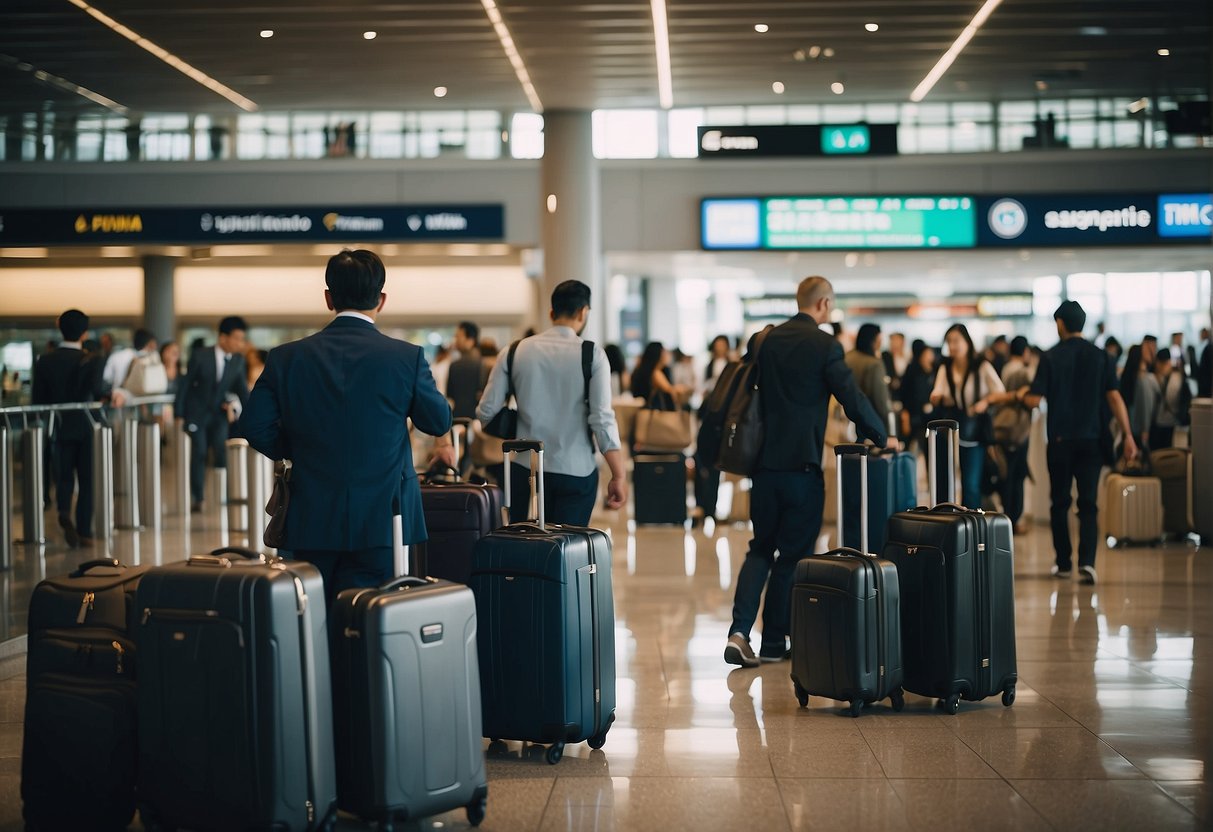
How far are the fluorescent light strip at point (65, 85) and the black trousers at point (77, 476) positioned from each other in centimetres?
401

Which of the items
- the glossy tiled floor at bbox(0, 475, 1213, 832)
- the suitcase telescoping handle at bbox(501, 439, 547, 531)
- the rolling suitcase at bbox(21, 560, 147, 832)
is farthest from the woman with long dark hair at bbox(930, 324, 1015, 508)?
the rolling suitcase at bbox(21, 560, 147, 832)

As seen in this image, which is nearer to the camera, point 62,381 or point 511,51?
point 62,381

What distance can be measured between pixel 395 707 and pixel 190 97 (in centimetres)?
1173

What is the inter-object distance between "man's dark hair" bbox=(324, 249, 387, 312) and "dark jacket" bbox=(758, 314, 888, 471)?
2.47 m

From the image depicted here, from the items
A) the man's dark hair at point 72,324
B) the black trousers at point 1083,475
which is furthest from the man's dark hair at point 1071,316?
the man's dark hair at point 72,324

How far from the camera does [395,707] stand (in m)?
3.70

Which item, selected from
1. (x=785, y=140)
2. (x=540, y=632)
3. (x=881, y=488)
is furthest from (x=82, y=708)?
(x=785, y=140)

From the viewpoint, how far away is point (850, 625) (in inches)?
205

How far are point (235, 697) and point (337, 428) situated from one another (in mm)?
912

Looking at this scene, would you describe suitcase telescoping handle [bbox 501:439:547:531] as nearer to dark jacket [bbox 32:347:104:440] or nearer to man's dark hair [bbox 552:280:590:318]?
man's dark hair [bbox 552:280:590:318]

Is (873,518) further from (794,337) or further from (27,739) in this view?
(27,739)

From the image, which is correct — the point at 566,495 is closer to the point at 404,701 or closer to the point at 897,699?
the point at 897,699

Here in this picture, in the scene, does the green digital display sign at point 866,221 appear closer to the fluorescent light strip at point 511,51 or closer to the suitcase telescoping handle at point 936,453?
the fluorescent light strip at point 511,51

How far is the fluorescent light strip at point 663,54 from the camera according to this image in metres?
10.3
